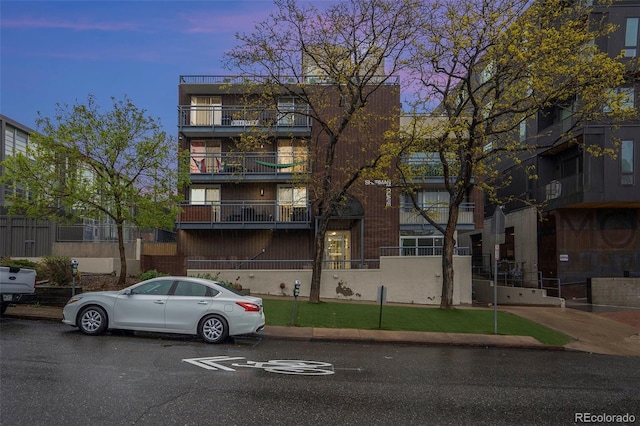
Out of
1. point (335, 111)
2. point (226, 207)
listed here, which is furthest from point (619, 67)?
point (226, 207)

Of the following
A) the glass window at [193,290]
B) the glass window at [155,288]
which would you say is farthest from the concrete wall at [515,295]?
the glass window at [155,288]

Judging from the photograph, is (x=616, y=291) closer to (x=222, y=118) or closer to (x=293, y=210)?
(x=293, y=210)

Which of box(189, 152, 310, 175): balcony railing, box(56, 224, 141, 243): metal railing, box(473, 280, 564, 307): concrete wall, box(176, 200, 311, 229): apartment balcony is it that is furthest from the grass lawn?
box(56, 224, 141, 243): metal railing

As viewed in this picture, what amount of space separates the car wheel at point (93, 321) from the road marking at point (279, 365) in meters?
3.09

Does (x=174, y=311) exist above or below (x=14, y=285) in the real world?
below

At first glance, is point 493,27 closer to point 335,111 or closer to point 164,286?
point 335,111

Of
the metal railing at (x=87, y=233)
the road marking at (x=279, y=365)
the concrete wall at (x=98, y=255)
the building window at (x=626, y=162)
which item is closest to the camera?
the road marking at (x=279, y=365)

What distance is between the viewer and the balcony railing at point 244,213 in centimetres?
2308

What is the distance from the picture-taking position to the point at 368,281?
19.5 meters

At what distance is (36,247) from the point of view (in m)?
21.2

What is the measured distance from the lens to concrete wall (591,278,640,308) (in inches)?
875

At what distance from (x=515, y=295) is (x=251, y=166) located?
15286mm

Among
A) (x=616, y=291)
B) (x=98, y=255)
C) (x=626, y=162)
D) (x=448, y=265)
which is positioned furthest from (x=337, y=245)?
(x=626, y=162)

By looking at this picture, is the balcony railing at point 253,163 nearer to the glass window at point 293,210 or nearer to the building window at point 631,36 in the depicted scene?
the glass window at point 293,210
